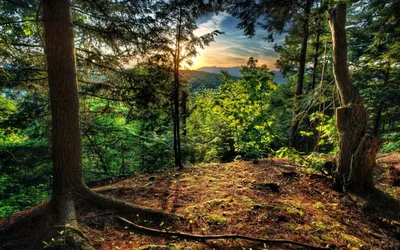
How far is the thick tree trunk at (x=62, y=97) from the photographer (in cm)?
360

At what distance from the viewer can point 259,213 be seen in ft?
11.4

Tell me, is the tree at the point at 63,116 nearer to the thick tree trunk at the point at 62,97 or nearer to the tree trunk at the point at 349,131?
the thick tree trunk at the point at 62,97

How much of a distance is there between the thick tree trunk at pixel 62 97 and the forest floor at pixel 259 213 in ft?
1.84

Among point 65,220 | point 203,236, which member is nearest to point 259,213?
point 203,236

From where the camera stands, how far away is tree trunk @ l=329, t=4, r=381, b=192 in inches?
152

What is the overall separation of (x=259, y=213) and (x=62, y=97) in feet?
12.0

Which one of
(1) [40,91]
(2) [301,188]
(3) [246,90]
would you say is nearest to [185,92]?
(3) [246,90]

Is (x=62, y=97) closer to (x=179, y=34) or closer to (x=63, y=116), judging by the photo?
(x=63, y=116)

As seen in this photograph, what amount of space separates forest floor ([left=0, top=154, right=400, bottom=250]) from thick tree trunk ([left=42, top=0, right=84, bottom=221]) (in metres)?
0.56

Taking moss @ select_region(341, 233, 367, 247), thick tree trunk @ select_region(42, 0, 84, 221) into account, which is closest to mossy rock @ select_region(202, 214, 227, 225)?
moss @ select_region(341, 233, 367, 247)

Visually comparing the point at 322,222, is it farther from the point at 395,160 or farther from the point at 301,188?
the point at 395,160

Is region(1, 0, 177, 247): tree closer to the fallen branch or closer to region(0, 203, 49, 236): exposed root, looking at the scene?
region(0, 203, 49, 236): exposed root

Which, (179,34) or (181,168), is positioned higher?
(179,34)

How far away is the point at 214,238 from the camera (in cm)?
281
